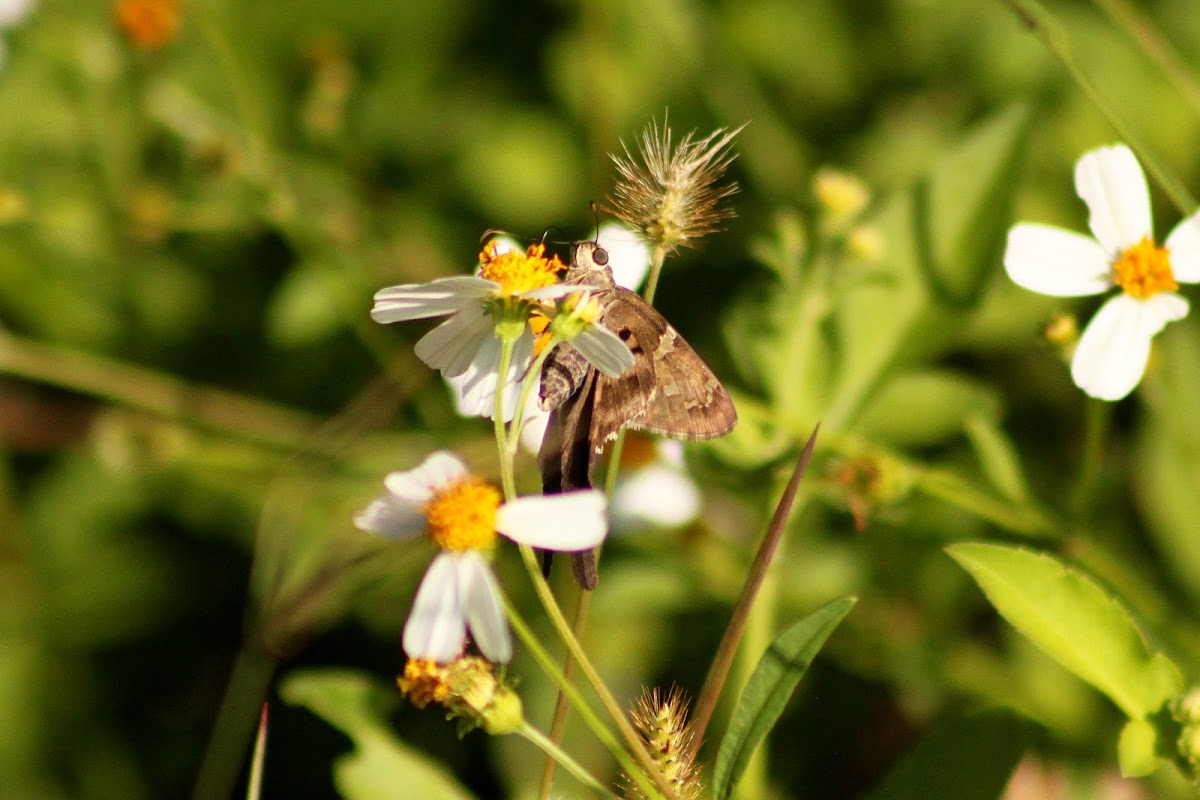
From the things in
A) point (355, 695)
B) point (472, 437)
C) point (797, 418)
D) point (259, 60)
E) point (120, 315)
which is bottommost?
point (355, 695)

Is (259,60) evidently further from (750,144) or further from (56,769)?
(56,769)

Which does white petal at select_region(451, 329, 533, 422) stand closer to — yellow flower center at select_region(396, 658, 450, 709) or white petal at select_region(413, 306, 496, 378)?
white petal at select_region(413, 306, 496, 378)

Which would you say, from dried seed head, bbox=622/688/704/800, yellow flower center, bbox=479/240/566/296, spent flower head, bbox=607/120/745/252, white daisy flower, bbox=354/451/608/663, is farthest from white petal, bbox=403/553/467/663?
spent flower head, bbox=607/120/745/252

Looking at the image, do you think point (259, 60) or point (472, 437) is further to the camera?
point (259, 60)

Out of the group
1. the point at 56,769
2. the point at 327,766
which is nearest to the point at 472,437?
the point at 327,766

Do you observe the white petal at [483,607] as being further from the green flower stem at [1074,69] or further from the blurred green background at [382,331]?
Answer: the green flower stem at [1074,69]

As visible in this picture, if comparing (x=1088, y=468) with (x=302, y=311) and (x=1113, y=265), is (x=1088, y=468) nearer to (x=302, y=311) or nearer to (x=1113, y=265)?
Result: (x=1113, y=265)

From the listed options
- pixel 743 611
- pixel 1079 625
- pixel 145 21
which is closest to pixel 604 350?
pixel 743 611

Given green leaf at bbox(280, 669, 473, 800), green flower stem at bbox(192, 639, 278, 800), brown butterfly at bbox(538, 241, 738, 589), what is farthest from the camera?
green flower stem at bbox(192, 639, 278, 800)
